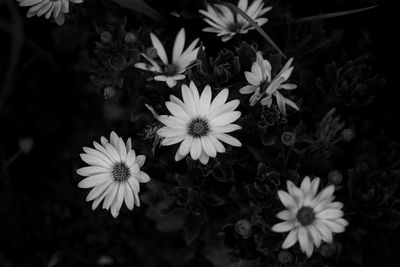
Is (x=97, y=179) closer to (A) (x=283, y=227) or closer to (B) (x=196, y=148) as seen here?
(B) (x=196, y=148)

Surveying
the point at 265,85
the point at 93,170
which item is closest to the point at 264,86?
the point at 265,85

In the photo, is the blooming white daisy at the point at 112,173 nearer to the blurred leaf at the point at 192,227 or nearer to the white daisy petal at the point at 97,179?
the white daisy petal at the point at 97,179

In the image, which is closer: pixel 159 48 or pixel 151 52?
pixel 151 52

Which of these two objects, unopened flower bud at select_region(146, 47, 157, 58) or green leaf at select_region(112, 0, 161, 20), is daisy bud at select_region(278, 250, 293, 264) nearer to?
unopened flower bud at select_region(146, 47, 157, 58)

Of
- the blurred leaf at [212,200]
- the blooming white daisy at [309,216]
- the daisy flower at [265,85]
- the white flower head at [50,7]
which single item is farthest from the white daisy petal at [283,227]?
the white flower head at [50,7]

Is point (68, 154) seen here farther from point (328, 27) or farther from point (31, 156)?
point (328, 27)

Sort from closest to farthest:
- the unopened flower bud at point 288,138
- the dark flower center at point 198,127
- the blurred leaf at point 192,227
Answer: the dark flower center at point 198,127 < the unopened flower bud at point 288,138 < the blurred leaf at point 192,227
